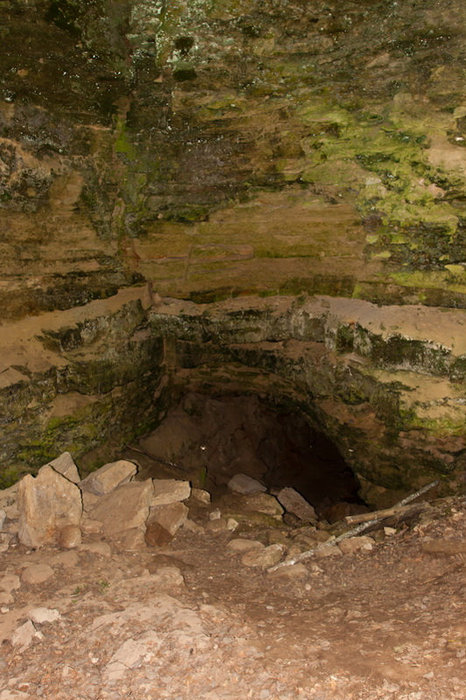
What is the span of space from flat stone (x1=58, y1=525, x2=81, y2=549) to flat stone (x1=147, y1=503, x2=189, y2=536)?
0.50 metres

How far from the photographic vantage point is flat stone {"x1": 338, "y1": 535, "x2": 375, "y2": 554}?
10.9ft

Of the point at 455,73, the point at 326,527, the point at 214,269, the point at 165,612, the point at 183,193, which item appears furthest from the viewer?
the point at 214,269

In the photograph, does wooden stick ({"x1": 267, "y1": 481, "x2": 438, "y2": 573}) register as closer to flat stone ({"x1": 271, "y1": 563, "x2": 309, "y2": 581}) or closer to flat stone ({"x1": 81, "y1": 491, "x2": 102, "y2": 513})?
flat stone ({"x1": 271, "y1": 563, "x2": 309, "y2": 581})

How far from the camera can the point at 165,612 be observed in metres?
2.50

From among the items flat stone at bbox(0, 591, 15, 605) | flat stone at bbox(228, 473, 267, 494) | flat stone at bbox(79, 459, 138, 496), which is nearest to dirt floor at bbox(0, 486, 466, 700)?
flat stone at bbox(0, 591, 15, 605)

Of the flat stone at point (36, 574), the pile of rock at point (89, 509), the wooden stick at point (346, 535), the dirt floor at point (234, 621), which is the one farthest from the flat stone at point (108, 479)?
the wooden stick at point (346, 535)

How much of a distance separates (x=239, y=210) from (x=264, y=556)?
290cm

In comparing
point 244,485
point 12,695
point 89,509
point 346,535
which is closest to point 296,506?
point 244,485

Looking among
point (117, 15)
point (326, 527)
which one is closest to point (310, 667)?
point (326, 527)

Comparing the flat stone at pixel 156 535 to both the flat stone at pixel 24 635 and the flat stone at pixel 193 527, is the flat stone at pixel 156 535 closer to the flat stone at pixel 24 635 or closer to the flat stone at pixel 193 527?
the flat stone at pixel 193 527

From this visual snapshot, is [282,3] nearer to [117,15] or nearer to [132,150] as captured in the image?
[117,15]

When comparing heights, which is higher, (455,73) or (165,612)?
(455,73)

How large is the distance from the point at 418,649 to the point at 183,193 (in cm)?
381

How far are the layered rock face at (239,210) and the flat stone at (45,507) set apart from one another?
2.20 ft
